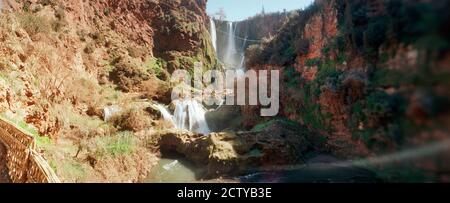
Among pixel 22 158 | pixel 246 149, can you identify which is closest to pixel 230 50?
pixel 246 149

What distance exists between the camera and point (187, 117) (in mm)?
20094

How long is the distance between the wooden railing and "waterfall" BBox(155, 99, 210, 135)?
11.8 m

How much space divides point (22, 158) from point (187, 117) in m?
14.0

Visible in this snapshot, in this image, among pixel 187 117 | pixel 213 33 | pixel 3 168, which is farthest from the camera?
pixel 213 33

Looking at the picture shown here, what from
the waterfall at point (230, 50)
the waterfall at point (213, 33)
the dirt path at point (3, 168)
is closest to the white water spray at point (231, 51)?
the waterfall at point (230, 50)

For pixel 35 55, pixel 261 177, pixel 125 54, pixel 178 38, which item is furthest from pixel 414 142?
pixel 178 38

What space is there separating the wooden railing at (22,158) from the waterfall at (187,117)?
38.6 ft

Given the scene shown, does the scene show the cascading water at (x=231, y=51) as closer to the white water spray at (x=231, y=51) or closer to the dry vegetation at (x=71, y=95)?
the white water spray at (x=231, y=51)

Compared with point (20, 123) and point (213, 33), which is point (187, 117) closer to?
point (20, 123)

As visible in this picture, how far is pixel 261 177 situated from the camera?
10.9 m

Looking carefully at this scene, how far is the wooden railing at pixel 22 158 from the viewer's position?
208 inches

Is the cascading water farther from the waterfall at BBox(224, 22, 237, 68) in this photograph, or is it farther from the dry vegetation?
the dry vegetation

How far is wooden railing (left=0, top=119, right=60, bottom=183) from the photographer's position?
5.29 meters

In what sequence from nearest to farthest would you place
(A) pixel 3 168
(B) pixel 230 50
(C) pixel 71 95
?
(A) pixel 3 168 → (C) pixel 71 95 → (B) pixel 230 50
